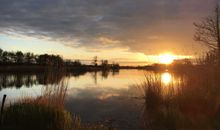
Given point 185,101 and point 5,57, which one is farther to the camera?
point 5,57

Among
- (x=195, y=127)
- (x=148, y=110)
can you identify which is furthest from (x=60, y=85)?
(x=195, y=127)

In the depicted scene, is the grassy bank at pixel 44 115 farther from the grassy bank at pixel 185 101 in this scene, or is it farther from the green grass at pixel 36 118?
the grassy bank at pixel 185 101

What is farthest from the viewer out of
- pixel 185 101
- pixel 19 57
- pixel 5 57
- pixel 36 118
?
pixel 19 57

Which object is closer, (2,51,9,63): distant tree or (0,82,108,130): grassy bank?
(0,82,108,130): grassy bank

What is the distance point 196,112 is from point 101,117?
3.17m

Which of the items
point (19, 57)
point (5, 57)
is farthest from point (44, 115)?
point (19, 57)

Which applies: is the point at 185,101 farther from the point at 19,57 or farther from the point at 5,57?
the point at 19,57

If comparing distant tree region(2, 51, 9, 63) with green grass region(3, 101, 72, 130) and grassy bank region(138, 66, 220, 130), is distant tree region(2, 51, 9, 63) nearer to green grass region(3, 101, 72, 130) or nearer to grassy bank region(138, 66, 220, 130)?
grassy bank region(138, 66, 220, 130)

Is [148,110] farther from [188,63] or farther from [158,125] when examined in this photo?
[188,63]

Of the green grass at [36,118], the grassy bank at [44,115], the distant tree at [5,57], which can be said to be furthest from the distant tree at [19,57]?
the green grass at [36,118]

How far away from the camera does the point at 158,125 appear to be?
7.06 metres

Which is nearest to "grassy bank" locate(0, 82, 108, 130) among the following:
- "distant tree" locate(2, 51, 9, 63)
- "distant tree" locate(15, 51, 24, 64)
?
"distant tree" locate(2, 51, 9, 63)

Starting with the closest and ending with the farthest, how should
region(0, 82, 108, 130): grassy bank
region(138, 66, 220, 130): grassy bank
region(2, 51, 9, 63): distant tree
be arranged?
region(0, 82, 108, 130): grassy bank < region(138, 66, 220, 130): grassy bank < region(2, 51, 9, 63): distant tree

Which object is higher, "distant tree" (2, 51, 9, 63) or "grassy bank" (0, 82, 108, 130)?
"distant tree" (2, 51, 9, 63)
